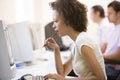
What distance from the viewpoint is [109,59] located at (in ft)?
8.52

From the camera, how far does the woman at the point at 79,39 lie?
132 centimetres

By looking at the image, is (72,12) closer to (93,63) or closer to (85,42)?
(85,42)

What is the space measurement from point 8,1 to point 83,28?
1.45m

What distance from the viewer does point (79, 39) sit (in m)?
1.40

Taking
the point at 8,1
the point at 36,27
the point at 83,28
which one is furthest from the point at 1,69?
the point at 8,1

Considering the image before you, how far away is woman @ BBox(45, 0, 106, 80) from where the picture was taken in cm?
132

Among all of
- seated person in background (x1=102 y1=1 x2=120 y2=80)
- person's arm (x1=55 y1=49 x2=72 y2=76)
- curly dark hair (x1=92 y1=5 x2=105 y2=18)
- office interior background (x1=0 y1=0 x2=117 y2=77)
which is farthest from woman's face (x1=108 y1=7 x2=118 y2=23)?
person's arm (x1=55 y1=49 x2=72 y2=76)

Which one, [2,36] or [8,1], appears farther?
[8,1]

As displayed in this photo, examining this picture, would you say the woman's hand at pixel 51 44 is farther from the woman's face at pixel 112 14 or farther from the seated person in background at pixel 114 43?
the woman's face at pixel 112 14

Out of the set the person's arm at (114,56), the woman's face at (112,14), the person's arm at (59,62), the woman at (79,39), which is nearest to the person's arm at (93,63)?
the woman at (79,39)

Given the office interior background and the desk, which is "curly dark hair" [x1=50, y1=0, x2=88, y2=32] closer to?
the office interior background

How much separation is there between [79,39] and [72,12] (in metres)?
0.19

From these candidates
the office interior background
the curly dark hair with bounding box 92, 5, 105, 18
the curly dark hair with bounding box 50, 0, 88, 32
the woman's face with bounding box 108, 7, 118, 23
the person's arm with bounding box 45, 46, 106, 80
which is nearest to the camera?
the person's arm with bounding box 45, 46, 106, 80

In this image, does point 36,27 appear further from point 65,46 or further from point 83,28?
point 83,28
